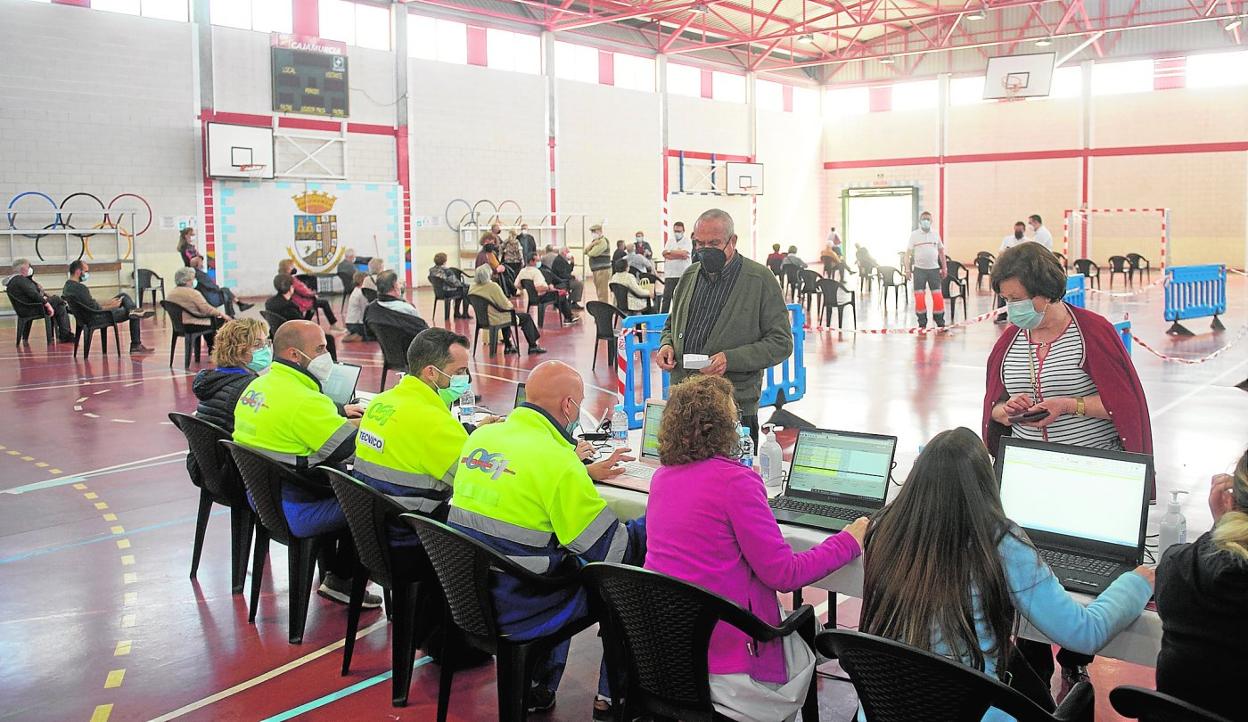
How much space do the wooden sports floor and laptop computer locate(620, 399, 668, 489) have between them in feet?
2.25

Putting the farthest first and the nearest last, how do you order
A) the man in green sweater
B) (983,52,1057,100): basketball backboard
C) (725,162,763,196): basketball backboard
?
(725,162,763,196): basketball backboard → (983,52,1057,100): basketball backboard → the man in green sweater

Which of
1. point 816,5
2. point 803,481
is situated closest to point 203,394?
point 803,481

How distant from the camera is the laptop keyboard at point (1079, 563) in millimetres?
2537

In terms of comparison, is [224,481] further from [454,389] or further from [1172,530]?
[1172,530]

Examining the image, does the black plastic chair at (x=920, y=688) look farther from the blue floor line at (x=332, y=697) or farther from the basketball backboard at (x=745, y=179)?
the basketball backboard at (x=745, y=179)

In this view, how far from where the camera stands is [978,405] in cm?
850

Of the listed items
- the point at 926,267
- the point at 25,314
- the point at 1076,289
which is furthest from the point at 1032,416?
the point at 25,314

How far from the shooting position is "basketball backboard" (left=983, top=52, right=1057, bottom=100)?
68.6 ft

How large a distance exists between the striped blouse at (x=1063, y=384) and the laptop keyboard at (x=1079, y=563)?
80cm

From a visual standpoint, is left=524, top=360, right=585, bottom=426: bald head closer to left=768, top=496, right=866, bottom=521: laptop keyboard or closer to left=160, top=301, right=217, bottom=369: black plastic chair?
left=768, top=496, right=866, bottom=521: laptop keyboard

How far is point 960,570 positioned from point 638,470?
1.93 meters

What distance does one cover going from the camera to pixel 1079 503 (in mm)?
2689

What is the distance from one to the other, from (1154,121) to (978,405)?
19437 millimetres

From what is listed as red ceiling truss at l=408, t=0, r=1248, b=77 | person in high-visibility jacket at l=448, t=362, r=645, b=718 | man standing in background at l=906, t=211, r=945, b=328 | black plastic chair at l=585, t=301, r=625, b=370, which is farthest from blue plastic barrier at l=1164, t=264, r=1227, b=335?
person in high-visibility jacket at l=448, t=362, r=645, b=718
